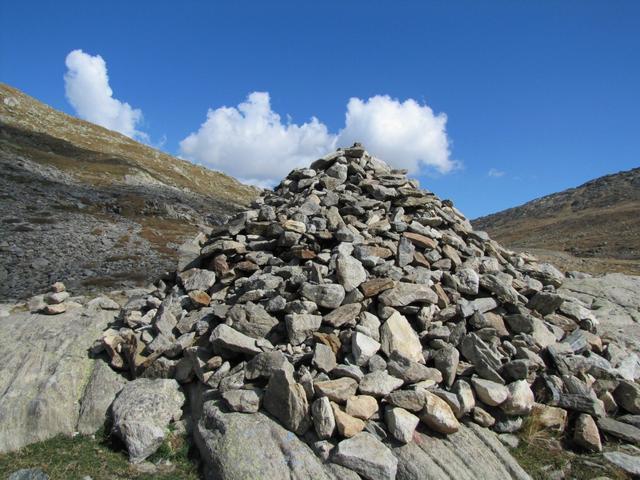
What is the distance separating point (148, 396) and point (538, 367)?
30.7 feet

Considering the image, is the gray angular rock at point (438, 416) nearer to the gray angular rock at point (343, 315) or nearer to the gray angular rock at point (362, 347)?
the gray angular rock at point (362, 347)

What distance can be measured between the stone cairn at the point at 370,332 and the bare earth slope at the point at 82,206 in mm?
14872

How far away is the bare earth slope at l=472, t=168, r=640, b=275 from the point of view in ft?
221

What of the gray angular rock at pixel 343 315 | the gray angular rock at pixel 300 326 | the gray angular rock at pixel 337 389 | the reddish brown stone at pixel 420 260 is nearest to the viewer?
the gray angular rock at pixel 337 389

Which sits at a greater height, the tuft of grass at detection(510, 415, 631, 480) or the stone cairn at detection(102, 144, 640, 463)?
the stone cairn at detection(102, 144, 640, 463)

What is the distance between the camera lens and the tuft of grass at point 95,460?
8.27 meters

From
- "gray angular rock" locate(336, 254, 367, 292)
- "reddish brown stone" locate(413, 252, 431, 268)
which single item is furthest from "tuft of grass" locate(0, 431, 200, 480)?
"reddish brown stone" locate(413, 252, 431, 268)

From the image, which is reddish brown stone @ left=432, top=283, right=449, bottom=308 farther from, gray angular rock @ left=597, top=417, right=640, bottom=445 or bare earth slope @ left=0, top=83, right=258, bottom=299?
bare earth slope @ left=0, top=83, right=258, bottom=299

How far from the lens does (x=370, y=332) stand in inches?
403

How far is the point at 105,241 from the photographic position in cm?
3856

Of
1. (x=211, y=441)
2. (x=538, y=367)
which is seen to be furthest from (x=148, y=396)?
(x=538, y=367)

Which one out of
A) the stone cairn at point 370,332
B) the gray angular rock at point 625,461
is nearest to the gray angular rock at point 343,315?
the stone cairn at point 370,332

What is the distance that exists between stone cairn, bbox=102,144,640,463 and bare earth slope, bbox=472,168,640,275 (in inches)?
1410

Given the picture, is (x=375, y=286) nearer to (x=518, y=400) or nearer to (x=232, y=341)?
(x=232, y=341)
